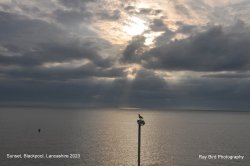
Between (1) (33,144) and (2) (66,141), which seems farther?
(2) (66,141)

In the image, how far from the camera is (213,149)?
12812cm

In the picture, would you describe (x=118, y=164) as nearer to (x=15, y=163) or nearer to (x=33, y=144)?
(x=15, y=163)

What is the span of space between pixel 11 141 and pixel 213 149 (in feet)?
274

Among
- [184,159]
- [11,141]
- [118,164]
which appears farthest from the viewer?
[11,141]

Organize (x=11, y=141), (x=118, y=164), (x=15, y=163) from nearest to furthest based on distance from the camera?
(x=15, y=163)
(x=118, y=164)
(x=11, y=141)

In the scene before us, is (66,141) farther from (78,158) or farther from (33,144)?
(78,158)

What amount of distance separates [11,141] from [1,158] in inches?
1575

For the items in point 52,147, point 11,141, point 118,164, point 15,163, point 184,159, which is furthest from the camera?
point 11,141

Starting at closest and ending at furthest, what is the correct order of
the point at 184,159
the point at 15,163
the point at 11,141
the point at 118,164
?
the point at 15,163 < the point at 118,164 < the point at 184,159 < the point at 11,141

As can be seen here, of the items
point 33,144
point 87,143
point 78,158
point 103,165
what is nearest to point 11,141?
point 33,144

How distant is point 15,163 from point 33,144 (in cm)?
3960

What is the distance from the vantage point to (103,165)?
93875mm

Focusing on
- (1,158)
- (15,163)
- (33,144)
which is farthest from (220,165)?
(33,144)

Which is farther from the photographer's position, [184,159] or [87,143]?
[87,143]
